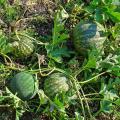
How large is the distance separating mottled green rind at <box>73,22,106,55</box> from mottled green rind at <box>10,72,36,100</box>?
68cm

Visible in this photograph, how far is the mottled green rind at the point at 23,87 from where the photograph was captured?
439cm

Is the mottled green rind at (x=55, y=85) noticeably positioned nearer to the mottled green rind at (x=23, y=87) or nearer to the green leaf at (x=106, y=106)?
the mottled green rind at (x=23, y=87)

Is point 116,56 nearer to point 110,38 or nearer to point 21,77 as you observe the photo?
point 110,38

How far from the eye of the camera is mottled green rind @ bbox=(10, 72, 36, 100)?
4387 millimetres

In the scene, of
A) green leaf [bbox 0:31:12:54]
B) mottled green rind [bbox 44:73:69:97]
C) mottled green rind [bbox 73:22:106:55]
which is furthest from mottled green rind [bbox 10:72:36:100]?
mottled green rind [bbox 73:22:106:55]

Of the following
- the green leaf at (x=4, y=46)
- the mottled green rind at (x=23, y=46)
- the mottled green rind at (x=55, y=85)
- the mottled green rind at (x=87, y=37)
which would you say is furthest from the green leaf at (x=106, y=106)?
the green leaf at (x=4, y=46)

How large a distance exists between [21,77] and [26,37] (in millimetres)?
519

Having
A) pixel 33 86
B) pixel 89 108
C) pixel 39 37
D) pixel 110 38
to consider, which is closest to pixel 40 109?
pixel 33 86

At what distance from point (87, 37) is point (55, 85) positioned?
0.64 metres

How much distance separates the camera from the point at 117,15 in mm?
4770

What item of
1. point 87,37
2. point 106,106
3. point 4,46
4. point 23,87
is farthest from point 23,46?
point 106,106

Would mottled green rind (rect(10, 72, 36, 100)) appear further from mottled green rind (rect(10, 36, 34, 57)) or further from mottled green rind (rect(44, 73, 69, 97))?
mottled green rind (rect(10, 36, 34, 57))

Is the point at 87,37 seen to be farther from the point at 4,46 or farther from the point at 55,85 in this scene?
the point at 4,46

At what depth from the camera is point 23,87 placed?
14.4ft
